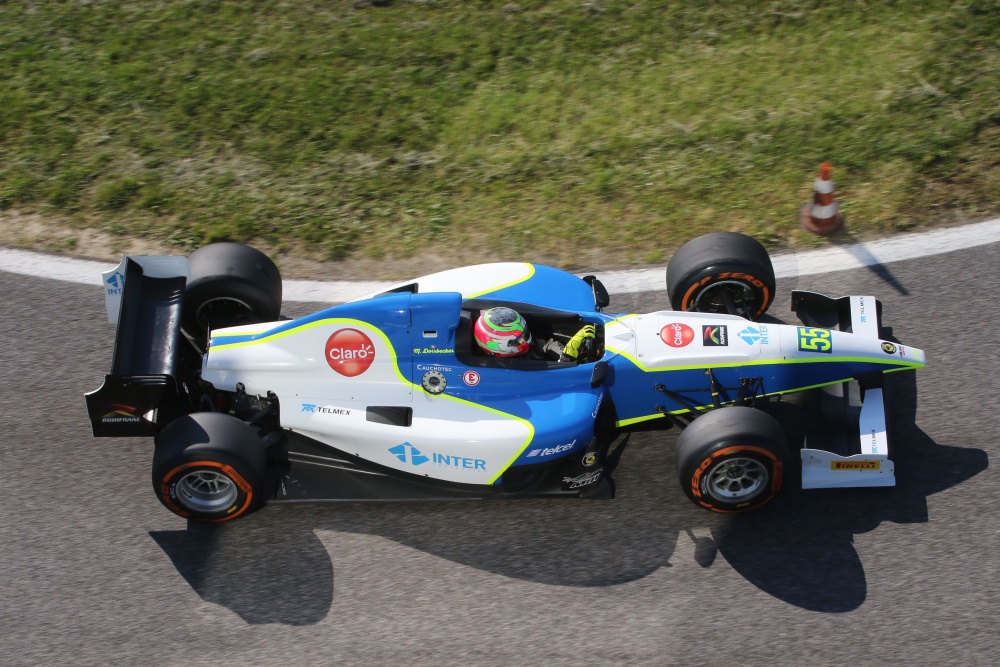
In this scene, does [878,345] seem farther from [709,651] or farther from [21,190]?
[21,190]

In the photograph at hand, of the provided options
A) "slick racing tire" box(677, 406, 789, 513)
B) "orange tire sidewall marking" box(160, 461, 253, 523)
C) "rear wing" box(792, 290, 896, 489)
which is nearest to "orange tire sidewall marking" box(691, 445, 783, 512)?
"slick racing tire" box(677, 406, 789, 513)

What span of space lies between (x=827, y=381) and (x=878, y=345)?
1.29 ft

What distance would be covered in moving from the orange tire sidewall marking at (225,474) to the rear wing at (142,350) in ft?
1.14

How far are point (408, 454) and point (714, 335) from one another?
1954 mm

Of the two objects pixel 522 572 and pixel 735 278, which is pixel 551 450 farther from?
pixel 735 278

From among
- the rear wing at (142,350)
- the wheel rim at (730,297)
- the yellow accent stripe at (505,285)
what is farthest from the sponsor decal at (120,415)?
the wheel rim at (730,297)

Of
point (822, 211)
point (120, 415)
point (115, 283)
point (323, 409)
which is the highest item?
point (822, 211)

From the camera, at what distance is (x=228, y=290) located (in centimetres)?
638

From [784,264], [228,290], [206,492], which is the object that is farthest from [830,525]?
[228,290]

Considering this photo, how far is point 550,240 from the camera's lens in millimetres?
8000

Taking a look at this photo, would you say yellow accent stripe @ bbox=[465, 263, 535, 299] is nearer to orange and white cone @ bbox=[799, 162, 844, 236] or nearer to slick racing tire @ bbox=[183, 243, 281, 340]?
slick racing tire @ bbox=[183, 243, 281, 340]

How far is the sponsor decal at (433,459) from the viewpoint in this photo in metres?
5.61

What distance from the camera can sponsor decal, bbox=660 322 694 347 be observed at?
5887 mm

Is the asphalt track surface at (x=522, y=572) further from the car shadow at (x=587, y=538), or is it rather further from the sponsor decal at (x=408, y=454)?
the sponsor decal at (x=408, y=454)
